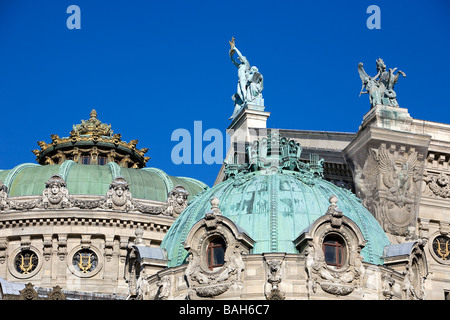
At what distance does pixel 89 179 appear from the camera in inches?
3465

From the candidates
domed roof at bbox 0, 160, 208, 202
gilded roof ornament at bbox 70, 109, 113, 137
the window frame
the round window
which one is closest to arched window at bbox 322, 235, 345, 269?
the window frame

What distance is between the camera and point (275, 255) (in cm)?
5256

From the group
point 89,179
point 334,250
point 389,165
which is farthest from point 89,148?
point 334,250

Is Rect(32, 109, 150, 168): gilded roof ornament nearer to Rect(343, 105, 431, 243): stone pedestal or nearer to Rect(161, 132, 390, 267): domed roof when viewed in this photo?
Rect(343, 105, 431, 243): stone pedestal

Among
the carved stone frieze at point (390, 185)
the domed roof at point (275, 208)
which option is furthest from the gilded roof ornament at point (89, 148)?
the domed roof at point (275, 208)

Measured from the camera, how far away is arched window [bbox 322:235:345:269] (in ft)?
174

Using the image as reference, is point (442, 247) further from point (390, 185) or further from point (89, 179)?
point (89, 179)

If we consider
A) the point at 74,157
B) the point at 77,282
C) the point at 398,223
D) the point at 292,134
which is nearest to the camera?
the point at 398,223

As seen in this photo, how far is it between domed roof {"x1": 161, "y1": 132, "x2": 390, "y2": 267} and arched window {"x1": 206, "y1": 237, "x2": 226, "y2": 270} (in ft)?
4.46

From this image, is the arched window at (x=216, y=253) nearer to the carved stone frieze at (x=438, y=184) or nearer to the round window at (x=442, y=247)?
the round window at (x=442, y=247)
